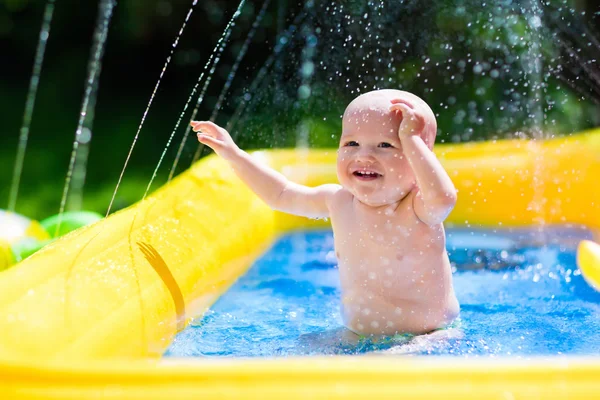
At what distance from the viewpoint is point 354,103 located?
2086 mm

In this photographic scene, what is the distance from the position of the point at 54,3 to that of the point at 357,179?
6867mm

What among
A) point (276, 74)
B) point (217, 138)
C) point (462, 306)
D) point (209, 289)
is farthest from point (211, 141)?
point (276, 74)

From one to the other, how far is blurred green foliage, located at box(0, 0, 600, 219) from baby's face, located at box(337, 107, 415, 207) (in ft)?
3.90

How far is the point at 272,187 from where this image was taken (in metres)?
2.32

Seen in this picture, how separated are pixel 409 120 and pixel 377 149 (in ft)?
0.39

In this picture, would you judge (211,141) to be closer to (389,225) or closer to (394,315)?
(389,225)

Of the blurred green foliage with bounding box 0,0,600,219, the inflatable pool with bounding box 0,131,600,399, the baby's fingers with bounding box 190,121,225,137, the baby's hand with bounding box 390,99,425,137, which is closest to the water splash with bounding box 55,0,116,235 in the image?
the blurred green foliage with bounding box 0,0,600,219

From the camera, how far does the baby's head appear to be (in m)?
2.01

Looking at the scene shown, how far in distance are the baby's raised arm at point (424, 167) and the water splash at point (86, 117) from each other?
3593 mm

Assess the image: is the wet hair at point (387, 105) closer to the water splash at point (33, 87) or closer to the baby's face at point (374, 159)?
the baby's face at point (374, 159)

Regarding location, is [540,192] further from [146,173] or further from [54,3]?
[54,3]

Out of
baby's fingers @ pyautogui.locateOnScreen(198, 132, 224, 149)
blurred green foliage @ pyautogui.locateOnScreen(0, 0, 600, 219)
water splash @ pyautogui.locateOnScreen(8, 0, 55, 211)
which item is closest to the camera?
baby's fingers @ pyautogui.locateOnScreen(198, 132, 224, 149)

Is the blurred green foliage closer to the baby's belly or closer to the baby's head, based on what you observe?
the baby's head

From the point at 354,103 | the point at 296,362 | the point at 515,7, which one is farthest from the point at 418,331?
the point at 515,7
